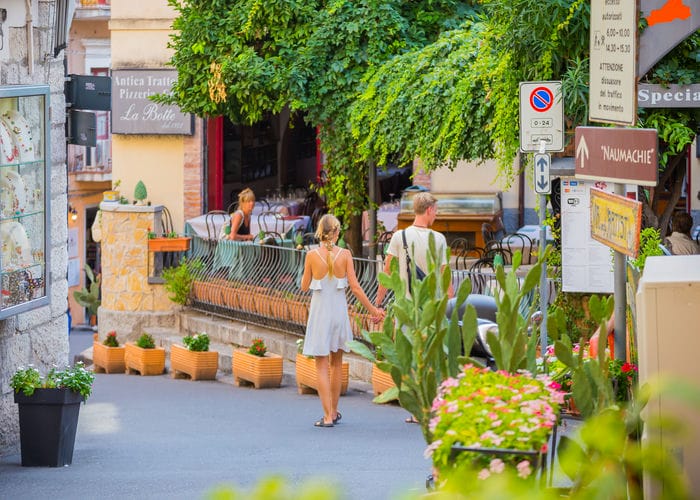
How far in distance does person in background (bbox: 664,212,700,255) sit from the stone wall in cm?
569

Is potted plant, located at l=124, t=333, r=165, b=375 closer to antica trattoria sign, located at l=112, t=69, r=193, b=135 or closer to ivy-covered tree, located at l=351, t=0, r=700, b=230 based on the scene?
ivy-covered tree, located at l=351, t=0, r=700, b=230

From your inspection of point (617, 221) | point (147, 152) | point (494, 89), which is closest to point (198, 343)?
point (494, 89)

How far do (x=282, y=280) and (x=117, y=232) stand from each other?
3.97m

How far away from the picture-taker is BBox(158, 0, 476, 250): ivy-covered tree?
16609 mm

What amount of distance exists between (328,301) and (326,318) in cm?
13

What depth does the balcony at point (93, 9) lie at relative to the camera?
3456cm

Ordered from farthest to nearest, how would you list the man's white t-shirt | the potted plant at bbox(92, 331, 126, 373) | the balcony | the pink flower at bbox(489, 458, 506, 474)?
1. the balcony
2. the potted plant at bbox(92, 331, 126, 373)
3. the man's white t-shirt
4. the pink flower at bbox(489, 458, 506, 474)

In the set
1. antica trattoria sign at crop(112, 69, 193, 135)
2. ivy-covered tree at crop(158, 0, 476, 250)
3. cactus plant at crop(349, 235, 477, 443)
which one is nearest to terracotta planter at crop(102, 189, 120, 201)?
antica trattoria sign at crop(112, 69, 193, 135)

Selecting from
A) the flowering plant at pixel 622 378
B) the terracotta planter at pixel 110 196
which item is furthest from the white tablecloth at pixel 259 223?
the flowering plant at pixel 622 378

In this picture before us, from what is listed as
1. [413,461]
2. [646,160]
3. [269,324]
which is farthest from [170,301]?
[646,160]

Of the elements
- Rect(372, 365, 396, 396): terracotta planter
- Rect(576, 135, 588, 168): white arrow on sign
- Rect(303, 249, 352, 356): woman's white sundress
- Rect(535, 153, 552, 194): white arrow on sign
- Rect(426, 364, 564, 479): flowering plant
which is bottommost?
Rect(372, 365, 396, 396): terracotta planter

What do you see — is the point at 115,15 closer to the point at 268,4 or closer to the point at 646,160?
the point at 268,4

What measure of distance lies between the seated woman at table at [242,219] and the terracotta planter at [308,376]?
4.59m

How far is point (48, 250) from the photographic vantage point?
9617 millimetres
